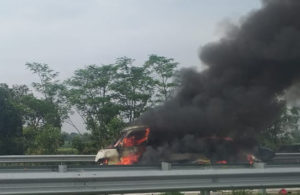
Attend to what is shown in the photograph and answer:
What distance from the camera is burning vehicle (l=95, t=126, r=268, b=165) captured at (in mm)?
14250

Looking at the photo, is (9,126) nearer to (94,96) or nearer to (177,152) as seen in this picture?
(94,96)

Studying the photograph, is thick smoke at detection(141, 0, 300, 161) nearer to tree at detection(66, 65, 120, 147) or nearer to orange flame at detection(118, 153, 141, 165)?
orange flame at detection(118, 153, 141, 165)

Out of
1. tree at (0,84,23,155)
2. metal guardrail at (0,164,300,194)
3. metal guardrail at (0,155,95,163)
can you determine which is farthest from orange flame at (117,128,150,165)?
tree at (0,84,23,155)

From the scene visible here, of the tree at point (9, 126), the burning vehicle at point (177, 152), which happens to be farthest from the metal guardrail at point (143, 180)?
the tree at point (9, 126)

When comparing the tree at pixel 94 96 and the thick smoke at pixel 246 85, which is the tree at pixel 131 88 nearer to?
the tree at pixel 94 96

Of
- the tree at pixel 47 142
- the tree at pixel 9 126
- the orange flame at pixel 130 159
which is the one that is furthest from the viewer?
the tree at pixel 9 126

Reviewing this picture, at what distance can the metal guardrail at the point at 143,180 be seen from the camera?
6547 millimetres

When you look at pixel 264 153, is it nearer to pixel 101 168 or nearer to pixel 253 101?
pixel 253 101

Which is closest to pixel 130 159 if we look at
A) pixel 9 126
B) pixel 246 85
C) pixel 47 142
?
pixel 246 85

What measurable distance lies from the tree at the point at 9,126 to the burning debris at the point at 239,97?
19744 millimetres

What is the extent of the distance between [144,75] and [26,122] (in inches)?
465

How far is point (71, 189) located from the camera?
679cm

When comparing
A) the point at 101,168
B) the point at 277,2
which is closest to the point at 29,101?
the point at 277,2

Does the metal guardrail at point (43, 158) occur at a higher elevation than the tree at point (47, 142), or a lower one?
lower
